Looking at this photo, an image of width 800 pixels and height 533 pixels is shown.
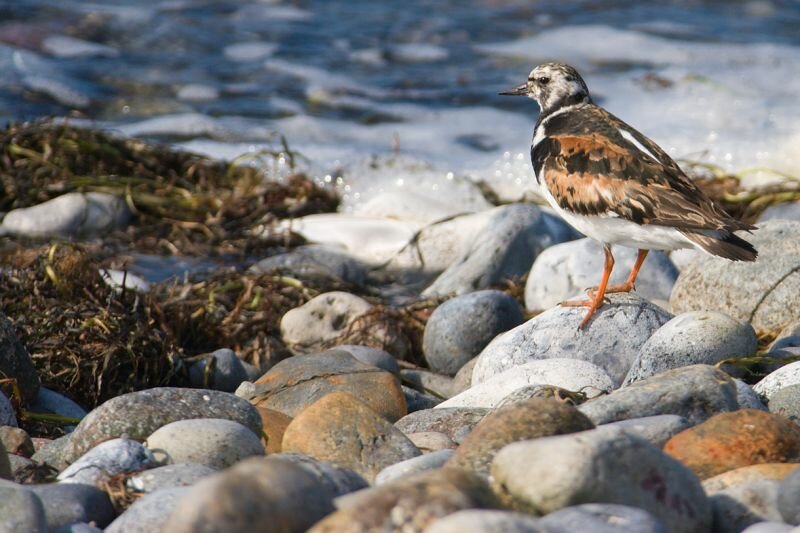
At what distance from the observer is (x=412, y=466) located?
2586mm

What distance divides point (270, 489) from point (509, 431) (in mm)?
751

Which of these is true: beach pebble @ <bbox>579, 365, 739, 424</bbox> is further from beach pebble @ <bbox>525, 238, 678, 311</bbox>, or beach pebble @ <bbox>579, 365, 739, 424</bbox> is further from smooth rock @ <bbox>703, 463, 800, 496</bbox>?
beach pebble @ <bbox>525, 238, 678, 311</bbox>

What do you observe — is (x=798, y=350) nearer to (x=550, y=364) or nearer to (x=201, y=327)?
(x=550, y=364)

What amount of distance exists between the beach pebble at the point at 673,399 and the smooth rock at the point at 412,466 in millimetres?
481

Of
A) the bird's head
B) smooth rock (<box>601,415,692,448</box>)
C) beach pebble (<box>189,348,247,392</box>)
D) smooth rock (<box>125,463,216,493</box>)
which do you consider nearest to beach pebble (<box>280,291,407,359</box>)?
beach pebble (<box>189,348,247,392</box>)

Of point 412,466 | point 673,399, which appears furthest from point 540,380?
Result: point 412,466

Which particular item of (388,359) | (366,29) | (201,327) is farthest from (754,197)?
(366,29)

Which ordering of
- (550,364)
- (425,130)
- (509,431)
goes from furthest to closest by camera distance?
1. (425,130)
2. (550,364)
3. (509,431)

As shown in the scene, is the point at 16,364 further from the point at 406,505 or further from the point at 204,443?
the point at 406,505

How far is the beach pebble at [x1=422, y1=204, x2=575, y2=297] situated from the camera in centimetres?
535

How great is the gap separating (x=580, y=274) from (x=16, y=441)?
8.64 ft

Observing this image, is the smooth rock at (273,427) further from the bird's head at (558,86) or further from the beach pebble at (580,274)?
the bird's head at (558,86)

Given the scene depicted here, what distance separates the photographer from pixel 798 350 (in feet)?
12.6

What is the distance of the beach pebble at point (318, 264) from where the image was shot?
5.50 metres
